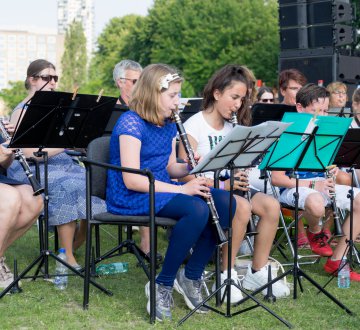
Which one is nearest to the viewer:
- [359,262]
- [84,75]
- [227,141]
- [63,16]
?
[227,141]

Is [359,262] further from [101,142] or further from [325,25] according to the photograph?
[325,25]

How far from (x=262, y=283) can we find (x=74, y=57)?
78594 mm

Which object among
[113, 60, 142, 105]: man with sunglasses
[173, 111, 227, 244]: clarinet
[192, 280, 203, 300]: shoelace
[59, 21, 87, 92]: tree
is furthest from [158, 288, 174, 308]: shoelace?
[59, 21, 87, 92]: tree

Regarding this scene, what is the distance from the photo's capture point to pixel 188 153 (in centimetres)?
464

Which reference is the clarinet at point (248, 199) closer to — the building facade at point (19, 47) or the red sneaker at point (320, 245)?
the red sneaker at point (320, 245)

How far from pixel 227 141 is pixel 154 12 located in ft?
142

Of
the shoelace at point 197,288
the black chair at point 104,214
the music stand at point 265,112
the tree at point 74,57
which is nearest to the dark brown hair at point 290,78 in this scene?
the music stand at point 265,112

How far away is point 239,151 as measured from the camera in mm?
4426

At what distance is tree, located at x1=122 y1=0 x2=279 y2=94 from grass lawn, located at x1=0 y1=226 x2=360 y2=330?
36568 mm

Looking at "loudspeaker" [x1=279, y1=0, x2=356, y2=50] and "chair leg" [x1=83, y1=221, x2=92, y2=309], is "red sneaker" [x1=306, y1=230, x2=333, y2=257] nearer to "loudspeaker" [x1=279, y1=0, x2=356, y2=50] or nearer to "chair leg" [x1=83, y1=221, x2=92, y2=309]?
"chair leg" [x1=83, y1=221, x2=92, y2=309]

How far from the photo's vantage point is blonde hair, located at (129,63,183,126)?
4.72m

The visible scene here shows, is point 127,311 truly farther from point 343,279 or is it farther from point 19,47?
point 19,47

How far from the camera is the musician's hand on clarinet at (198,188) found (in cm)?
459

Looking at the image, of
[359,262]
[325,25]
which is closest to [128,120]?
[359,262]
